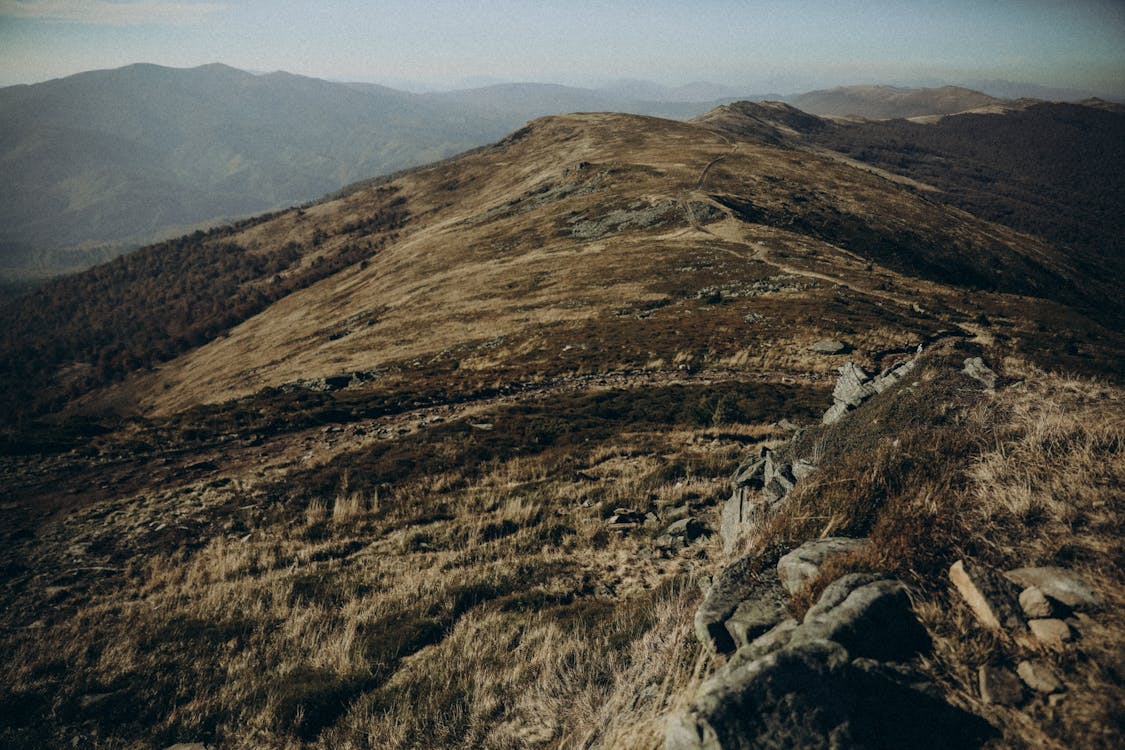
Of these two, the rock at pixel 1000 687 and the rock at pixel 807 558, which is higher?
the rock at pixel 1000 687

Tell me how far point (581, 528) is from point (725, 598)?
720cm

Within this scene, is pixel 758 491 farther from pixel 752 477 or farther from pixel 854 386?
pixel 854 386

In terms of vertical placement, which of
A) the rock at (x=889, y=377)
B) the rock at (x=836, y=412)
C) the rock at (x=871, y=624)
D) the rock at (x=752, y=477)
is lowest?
the rock at (x=752, y=477)

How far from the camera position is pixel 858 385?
17.4 m

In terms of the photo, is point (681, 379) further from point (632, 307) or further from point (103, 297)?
point (103, 297)

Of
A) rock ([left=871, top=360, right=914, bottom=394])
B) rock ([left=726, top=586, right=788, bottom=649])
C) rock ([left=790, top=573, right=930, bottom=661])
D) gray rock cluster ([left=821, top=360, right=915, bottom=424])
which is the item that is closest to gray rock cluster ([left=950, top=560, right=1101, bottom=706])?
rock ([left=790, top=573, right=930, bottom=661])

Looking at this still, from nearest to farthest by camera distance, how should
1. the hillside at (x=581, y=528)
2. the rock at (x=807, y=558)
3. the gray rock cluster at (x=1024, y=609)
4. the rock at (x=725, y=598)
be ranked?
the gray rock cluster at (x=1024, y=609) < the hillside at (x=581, y=528) < the rock at (x=725, y=598) < the rock at (x=807, y=558)

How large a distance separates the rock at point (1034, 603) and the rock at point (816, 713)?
120 cm

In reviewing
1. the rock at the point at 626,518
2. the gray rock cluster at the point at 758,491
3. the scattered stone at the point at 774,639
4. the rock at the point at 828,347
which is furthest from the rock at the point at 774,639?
the rock at the point at 828,347

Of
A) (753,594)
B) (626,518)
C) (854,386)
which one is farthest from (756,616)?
(854,386)

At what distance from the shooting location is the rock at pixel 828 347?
3047cm

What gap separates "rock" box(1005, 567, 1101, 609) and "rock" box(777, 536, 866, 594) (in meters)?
1.53

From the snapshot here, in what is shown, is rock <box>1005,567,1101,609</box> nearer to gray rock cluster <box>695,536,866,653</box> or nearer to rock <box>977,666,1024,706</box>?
rock <box>977,666,1024,706</box>

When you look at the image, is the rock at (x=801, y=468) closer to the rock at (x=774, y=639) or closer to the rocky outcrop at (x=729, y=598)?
the rocky outcrop at (x=729, y=598)
